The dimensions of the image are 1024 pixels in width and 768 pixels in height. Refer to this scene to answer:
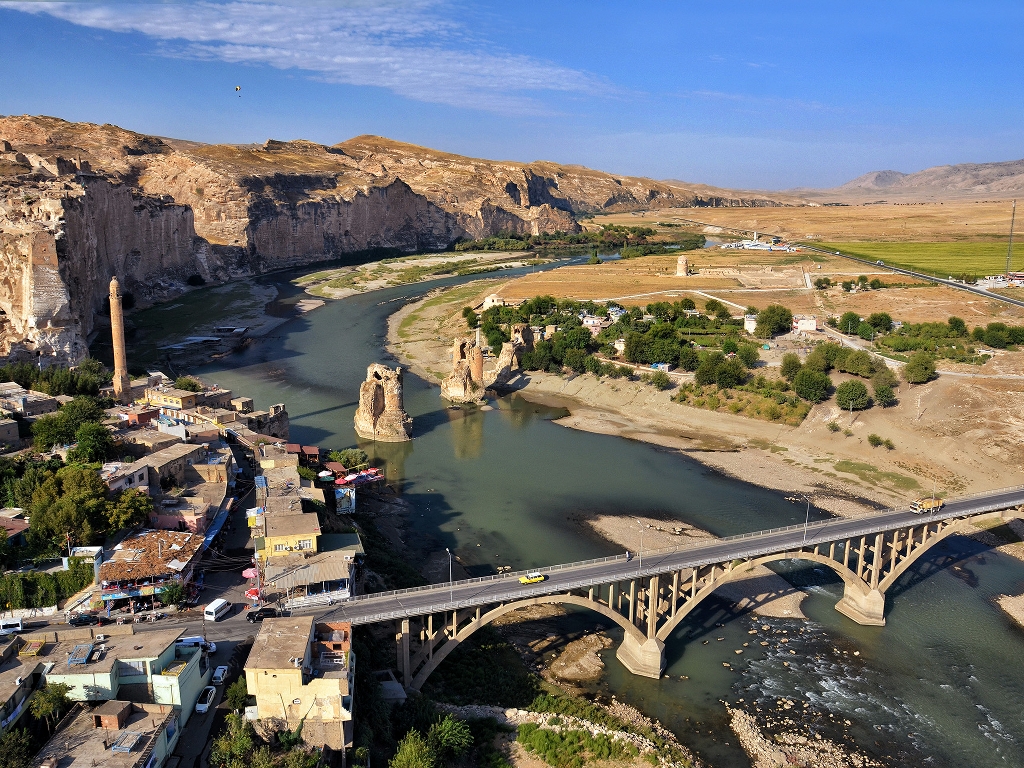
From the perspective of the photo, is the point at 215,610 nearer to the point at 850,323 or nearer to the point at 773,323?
the point at 773,323

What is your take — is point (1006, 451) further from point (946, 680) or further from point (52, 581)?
point (52, 581)

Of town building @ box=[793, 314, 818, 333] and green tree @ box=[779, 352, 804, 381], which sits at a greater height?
town building @ box=[793, 314, 818, 333]

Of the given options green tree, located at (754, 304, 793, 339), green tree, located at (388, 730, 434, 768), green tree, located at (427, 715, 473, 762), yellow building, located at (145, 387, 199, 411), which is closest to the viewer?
green tree, located at (388, 730, 434, 768)

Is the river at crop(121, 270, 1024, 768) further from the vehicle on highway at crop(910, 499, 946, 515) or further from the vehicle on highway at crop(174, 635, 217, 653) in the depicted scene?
the vehicle on highway at crop(174, 635, 217, 653)

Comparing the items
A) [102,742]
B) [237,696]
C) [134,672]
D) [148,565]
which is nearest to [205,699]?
[237,696]

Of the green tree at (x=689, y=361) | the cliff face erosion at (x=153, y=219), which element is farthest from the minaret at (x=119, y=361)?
the green tree at (x=689, y=361)

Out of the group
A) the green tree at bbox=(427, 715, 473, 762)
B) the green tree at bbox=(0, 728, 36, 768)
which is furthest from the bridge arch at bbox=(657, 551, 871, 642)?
the green tree at bbox=(0, 728, 36, 768)

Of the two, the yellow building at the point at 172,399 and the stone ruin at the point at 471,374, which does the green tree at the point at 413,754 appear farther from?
the stone ruin at the point at 471,374
